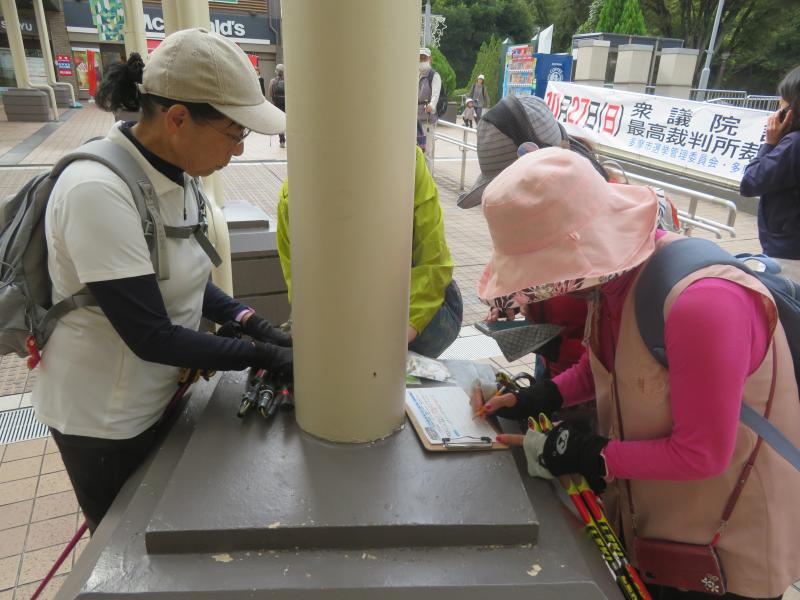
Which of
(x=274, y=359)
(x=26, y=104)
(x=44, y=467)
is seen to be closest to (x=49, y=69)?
(x=26, y=104)

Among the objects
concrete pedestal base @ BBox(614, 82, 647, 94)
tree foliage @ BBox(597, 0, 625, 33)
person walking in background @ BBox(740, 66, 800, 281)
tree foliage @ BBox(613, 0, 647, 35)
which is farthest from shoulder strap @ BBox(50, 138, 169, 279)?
tree foliage @ BBox(597, 0, 625, 33)

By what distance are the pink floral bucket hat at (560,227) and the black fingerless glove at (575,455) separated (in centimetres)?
34

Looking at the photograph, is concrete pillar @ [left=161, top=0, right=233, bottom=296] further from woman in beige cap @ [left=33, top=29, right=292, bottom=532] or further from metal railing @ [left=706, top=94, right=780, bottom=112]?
metal railing @ [left=706, top=94, right=780, bottom=112]

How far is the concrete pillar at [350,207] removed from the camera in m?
1.14

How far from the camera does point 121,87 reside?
1.47m

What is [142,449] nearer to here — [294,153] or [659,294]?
[294,153]

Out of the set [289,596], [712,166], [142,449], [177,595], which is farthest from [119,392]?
[712,166]

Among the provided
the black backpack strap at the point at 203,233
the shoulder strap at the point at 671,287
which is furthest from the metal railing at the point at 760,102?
the black backpack strap at the point at 203,233

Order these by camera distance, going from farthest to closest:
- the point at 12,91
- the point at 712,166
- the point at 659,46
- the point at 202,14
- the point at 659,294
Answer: the point at 659,46 < the point at 12,91 < the point at 712,166 < the point at 202,14 < the point at 659,294

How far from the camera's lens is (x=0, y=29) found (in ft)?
71.5

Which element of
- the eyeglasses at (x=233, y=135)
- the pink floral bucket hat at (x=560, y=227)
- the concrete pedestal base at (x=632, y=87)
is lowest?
the concrete pedestal base at (x=632, y=87)

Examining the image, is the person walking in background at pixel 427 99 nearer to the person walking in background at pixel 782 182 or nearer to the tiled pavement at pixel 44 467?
the tiled pavement at pixel 44 467

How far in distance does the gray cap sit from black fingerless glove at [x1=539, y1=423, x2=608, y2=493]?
3.37 feet

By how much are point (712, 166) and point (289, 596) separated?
840cm
